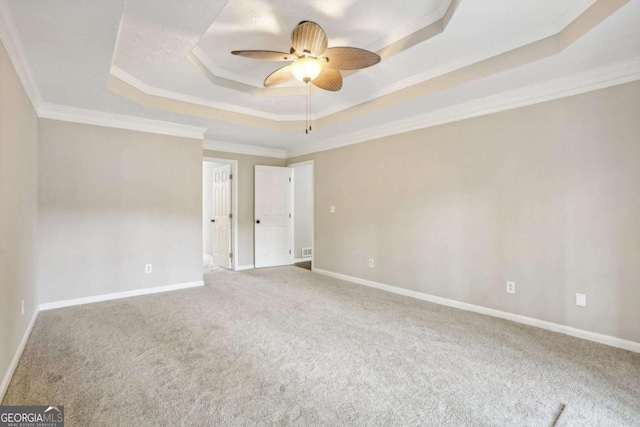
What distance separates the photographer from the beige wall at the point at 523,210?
8.75ft

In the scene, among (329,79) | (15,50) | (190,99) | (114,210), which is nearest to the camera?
(15,50)

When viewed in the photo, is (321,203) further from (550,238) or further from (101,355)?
(101,355)

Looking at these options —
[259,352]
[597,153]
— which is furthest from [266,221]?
[597,153]

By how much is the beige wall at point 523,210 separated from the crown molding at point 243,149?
227 centimetres

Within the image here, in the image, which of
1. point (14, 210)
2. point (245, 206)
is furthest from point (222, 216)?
point (14, 210)

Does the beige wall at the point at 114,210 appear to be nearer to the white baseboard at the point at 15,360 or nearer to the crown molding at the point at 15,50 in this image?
the white baseboard at the point at 15,360

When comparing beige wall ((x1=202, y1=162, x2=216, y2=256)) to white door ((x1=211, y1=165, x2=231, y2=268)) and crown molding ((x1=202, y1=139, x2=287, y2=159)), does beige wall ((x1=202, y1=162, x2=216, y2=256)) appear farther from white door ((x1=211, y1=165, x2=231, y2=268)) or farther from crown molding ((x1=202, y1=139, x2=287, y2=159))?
crown molding ((x1=202, y1=139, x2=287, y2=159))

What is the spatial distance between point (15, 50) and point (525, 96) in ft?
14.2

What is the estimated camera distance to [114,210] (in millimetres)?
4098

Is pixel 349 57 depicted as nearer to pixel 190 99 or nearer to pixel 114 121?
pixel 190 99

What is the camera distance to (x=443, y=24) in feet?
8.09

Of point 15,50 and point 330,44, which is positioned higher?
point 330,44

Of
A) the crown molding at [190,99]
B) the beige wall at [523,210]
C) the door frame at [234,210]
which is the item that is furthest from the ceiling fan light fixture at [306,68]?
the door frame at [234,210]

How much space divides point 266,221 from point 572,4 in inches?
205
